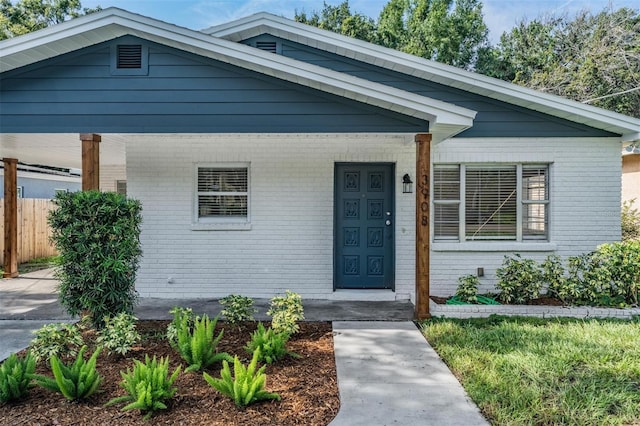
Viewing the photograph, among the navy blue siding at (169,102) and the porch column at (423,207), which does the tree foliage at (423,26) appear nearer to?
the porch column at (423,207)

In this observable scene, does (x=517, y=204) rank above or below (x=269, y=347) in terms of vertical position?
above

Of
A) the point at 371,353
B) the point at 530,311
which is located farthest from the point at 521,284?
the point at 371,353

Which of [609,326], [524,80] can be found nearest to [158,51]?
[609,326]

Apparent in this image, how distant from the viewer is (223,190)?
7.32m

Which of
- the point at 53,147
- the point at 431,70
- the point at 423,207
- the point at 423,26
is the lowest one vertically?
the point at 423,207

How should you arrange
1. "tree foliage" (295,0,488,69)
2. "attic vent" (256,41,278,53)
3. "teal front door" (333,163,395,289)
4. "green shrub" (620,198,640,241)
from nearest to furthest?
"teal front door" (333,163,395,289) → "attic vent" (256,41,278,53) → "green shrub" (620,198,640,241) → "tree foliage" (295,0,488,69)

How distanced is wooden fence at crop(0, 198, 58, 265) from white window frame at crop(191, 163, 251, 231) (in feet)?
21.2

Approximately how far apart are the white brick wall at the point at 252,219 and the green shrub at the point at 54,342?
3.00 metres

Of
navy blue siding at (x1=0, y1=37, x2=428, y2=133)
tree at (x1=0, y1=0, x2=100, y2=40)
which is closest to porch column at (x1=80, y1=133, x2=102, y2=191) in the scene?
navy blue siding at (x1=0, y1=37, x2=428, y2=133)

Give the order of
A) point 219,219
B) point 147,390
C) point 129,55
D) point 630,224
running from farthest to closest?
1. point 630,224
2. point 219,219
3. point 129,55
4. point 147,390

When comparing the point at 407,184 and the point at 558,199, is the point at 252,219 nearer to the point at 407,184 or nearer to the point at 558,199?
the point at 407,184

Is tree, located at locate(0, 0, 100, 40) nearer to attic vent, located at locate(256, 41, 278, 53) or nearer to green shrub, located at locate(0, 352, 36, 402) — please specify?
attic vent, located at locate(256, 41, 278, 53)

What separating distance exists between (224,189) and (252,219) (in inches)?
28.8

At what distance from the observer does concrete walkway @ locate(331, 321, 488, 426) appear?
3.13 m
